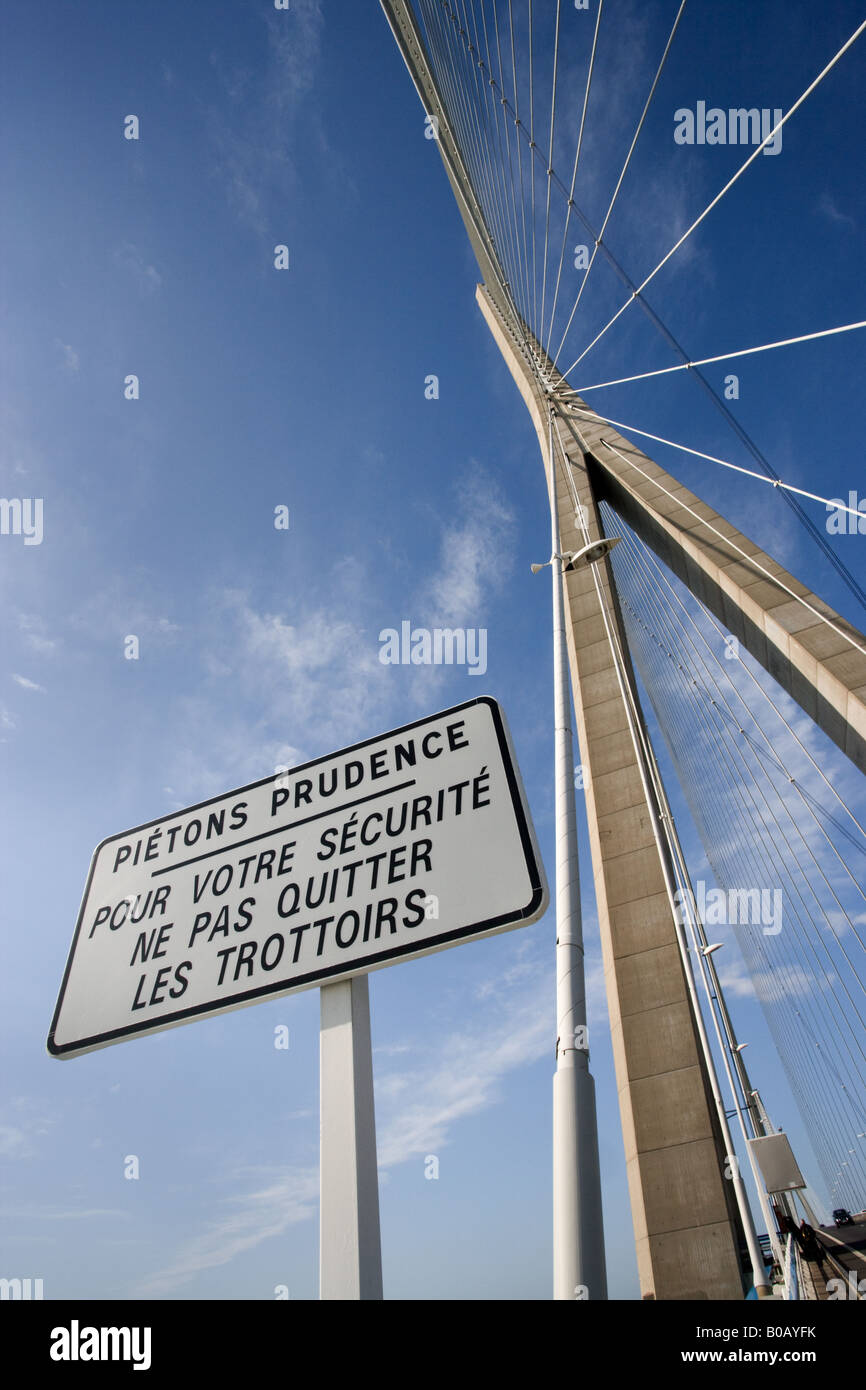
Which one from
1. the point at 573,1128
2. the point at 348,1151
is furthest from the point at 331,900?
the point at 573,1128

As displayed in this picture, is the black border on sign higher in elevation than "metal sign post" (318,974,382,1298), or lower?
higher

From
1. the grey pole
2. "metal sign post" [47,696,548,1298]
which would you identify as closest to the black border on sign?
"metal sign post" [47,696,548,1298]

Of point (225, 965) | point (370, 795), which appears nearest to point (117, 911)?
point (225, 965)

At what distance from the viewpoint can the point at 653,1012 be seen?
6637 millimetres

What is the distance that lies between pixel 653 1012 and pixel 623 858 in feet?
5.25

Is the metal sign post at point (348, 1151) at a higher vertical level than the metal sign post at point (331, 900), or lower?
lower

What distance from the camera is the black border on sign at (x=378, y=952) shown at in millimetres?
1547

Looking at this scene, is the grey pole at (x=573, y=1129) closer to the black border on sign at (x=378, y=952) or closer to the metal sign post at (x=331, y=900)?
the metal sign post at (x=331, y=900)

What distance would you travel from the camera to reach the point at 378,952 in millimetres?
1604

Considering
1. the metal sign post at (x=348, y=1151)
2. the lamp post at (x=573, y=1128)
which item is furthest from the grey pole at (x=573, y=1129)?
the metal sign post at (x=348, y=1151)

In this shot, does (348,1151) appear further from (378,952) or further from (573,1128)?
(573,1128)

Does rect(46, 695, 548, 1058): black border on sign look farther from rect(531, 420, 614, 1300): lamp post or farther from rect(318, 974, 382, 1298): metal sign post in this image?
rect(531, 420, 614, 1300): lamp post

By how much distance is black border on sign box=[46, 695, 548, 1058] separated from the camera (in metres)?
1.55
